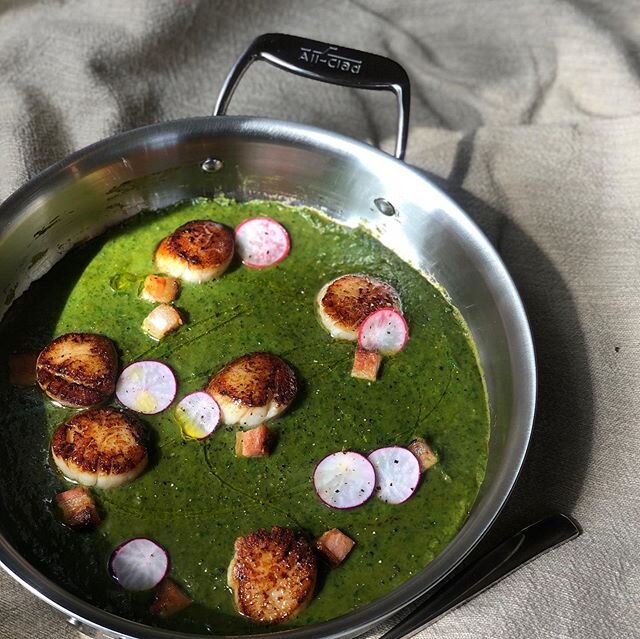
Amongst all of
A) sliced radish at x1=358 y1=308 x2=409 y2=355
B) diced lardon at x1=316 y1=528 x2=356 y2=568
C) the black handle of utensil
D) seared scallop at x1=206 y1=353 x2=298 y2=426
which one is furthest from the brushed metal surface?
seared scallop at x1=206 y1=353 x2=298 y2=426

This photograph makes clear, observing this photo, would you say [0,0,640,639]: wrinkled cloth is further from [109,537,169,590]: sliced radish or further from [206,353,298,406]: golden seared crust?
[206,353,298,406]: golden seared crust

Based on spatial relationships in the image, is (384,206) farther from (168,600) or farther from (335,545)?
(168,600)

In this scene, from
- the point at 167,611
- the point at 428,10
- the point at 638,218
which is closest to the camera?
the point at 167,611

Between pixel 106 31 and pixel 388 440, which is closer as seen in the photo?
pixel 388 440

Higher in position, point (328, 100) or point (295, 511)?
point (328, 100)

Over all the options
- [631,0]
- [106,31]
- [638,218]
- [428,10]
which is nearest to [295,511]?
[638,218]

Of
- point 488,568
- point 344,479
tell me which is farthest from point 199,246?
point 488,568

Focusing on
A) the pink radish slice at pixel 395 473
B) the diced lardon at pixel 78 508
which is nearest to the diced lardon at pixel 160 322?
the diced lardon at pixel 78 508

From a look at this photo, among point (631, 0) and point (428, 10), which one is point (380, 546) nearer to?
point (428, 10)
